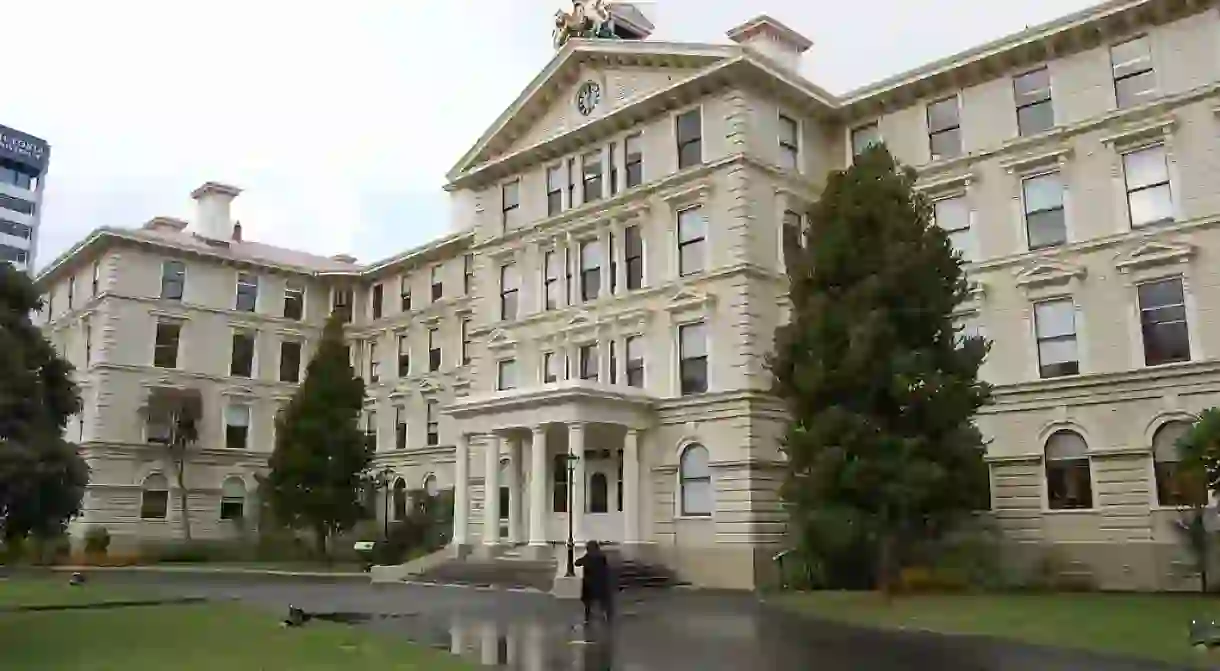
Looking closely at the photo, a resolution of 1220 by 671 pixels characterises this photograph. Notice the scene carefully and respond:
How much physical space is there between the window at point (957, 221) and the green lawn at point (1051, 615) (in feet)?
36.4

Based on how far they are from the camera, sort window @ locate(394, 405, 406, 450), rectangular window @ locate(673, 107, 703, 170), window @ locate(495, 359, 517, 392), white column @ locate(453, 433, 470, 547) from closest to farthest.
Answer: rectangular window @ locate(673, 107, 703, 170) → white column @ locate(453, 433, 470, 547) → window @ locate(495, 359, 517, 392) → window @ locate(394, 405, 406, 450)

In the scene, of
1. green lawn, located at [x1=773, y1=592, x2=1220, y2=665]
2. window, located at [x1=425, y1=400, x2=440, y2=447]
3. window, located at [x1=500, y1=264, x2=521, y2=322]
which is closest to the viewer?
green lawn, located at [x1=773, y1=592, x2=1220, y2=665]

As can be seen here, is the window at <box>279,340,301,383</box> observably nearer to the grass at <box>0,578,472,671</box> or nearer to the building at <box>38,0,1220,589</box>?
the building at <box>38,0,1220,589</box>

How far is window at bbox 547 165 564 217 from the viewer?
3744cm

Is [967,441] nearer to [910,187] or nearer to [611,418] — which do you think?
[910,187]

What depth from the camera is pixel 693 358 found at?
106 feet

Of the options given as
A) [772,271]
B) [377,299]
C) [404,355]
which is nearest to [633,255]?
[772,271]

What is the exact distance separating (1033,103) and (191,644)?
86.2 ft

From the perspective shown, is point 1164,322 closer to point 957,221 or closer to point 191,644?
point 957,221

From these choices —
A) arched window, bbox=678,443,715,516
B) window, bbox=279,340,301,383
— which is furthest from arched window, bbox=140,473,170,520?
arched window, bbox=678,443,715,516

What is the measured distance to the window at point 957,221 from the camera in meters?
30.7

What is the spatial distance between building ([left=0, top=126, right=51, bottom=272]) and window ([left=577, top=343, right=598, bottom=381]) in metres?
101

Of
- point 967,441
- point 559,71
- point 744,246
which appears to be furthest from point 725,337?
point 559,71

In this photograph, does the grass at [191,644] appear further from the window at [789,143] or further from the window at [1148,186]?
the window at [1148,186]
